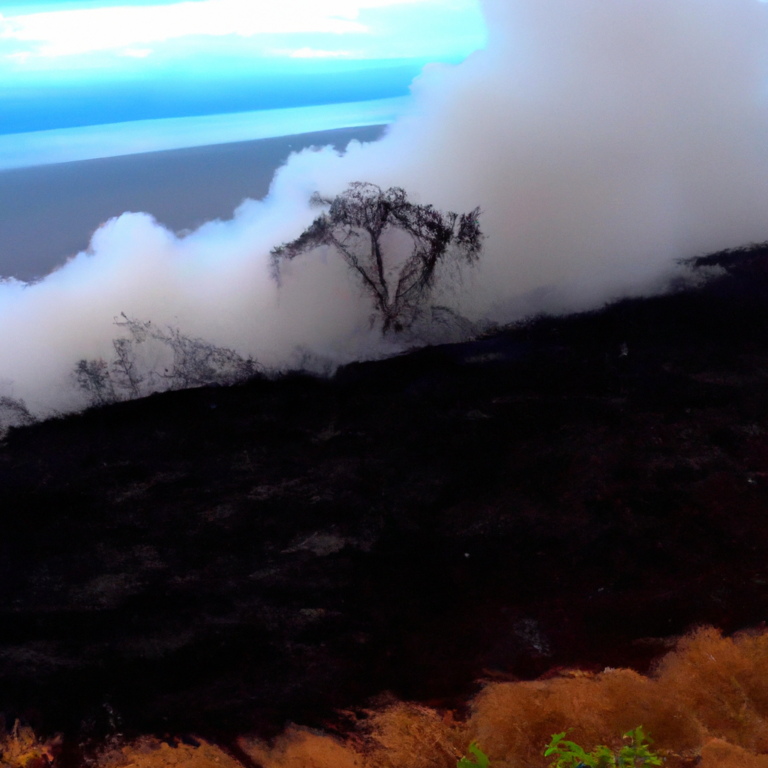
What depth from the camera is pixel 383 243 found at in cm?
370

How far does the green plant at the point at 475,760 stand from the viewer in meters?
2.17

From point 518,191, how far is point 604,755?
3.06 meters

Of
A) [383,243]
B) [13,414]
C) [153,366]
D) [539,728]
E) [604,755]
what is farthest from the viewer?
[383,243]

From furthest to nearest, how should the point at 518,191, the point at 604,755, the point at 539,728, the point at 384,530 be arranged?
the point at 518,191 → the point at 384,530 → the point at 539,728 → the point at 604,755

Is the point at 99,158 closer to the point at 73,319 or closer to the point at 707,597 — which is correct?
the point at 73,319

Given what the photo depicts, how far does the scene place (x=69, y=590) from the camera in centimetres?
280

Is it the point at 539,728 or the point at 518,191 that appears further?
the point at 518,191

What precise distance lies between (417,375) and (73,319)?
1.95 m

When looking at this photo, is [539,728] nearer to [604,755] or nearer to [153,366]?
[604,755]

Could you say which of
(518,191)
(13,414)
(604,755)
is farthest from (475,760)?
(518,191)

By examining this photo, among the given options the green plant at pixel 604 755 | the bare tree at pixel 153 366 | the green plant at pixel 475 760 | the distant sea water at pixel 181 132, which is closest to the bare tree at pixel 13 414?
the bare tree at pixel 153 366

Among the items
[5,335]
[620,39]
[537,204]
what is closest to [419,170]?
[537,204]

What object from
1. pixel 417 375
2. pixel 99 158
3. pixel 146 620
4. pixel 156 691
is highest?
pixel 99 158

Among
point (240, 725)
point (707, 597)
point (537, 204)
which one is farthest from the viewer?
point (537, 204)
